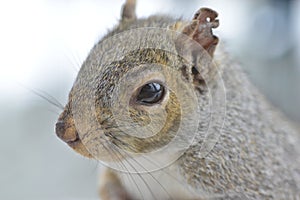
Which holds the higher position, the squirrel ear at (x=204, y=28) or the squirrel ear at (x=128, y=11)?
the squirrel ear at (x=204, y=28)

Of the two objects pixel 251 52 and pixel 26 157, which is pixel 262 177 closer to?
pixel 26 157

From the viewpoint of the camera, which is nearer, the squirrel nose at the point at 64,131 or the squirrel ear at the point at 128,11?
the squirrel nose at the point at 64,131

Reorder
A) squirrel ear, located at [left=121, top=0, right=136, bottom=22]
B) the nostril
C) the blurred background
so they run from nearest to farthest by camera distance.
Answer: the nostril
squirrel ear, located at [left=121, top=0, right=136, bottom=22]
the blurred background

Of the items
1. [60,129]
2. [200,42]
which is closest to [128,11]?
[200,42]

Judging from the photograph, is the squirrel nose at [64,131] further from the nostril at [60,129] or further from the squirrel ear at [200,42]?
the squirrel ear at [200,42]

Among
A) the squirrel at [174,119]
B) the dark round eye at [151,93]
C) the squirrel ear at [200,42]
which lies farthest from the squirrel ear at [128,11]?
the dark round eye at [151,93]

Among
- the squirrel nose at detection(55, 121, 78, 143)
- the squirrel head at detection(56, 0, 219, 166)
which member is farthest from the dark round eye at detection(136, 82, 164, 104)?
the squirrel nose at detection(55, 121, 78, 143)

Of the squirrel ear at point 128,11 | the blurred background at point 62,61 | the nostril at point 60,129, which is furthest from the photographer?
the blurred background at point 62,61

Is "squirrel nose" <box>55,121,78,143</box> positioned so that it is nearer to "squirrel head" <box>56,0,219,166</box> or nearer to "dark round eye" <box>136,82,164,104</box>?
"squirrel head" <box>56,0,219,166</box>
